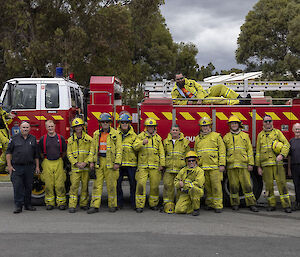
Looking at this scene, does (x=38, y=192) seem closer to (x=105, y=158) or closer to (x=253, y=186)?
(x=105, y=158)

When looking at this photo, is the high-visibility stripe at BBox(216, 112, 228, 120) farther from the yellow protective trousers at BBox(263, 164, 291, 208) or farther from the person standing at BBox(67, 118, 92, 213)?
the person standing at BBox(67, 118, 92, 213)

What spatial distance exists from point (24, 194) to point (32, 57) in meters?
8.14

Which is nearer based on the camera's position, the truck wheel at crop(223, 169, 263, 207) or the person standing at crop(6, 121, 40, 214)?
the person standing at crop(6, 121, 40, 214)

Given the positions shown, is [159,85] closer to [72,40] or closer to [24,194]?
[24,194]

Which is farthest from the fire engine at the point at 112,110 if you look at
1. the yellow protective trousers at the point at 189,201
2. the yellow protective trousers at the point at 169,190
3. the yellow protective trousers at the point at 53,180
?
the yellow protective trousers at the point at 189,201

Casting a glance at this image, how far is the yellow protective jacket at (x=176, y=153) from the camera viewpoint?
Result: 7477 millimetres

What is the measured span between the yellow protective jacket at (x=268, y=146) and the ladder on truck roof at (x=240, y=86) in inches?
76.5

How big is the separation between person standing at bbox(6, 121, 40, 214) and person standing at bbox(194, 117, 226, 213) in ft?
10.0

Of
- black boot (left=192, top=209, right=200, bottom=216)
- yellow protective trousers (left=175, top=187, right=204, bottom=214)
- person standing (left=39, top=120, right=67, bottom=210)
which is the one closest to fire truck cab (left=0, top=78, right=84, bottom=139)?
person standing (left=39, top=120, right=67, bottom=210)

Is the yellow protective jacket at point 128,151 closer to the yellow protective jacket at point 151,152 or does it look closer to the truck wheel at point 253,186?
the yellow protective jacket at point 151,152

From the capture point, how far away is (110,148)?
739cm

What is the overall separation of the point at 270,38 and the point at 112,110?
2125cm

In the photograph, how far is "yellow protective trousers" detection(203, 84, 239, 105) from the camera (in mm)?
7865

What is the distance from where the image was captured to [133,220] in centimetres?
680
